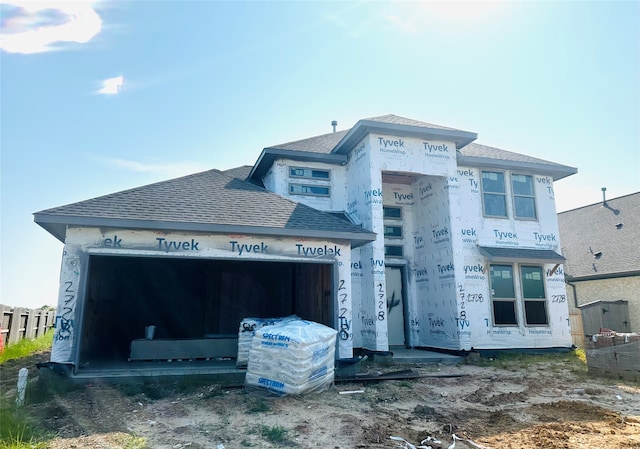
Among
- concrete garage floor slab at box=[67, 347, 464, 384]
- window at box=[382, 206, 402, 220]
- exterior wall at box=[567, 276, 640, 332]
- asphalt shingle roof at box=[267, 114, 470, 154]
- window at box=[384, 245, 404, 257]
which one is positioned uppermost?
asphalt shingle roof at box=[267, 114, 470, 154]

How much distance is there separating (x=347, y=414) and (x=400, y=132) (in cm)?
808

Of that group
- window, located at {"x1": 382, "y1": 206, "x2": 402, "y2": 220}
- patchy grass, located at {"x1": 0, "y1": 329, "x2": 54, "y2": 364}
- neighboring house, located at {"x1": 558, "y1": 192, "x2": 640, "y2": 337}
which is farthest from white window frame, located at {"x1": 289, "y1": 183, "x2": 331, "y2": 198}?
neighboring house, located at {"x1": 558, "y1": 192, "x2": 640, "y2": 337}

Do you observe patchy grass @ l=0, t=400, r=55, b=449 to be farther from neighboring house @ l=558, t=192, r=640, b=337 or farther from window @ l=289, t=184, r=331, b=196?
neighboring house @ l=558, t=192, r=640, b=337

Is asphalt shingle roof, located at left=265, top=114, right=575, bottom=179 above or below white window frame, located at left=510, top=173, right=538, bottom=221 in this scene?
above

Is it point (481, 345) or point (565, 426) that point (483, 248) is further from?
point (565, 426)

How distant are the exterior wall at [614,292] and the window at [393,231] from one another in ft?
32.4

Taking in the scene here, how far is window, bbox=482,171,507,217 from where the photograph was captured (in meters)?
13.4

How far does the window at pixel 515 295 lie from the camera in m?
12.8

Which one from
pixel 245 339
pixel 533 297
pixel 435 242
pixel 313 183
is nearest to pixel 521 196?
pixel 533 297

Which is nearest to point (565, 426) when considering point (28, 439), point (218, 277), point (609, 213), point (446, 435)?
point (446, 435)

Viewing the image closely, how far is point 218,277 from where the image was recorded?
45.1ft

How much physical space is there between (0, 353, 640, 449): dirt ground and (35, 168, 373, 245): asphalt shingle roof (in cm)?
287

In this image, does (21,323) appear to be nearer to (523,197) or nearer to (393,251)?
(393,251)

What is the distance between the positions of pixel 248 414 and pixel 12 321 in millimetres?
11988
